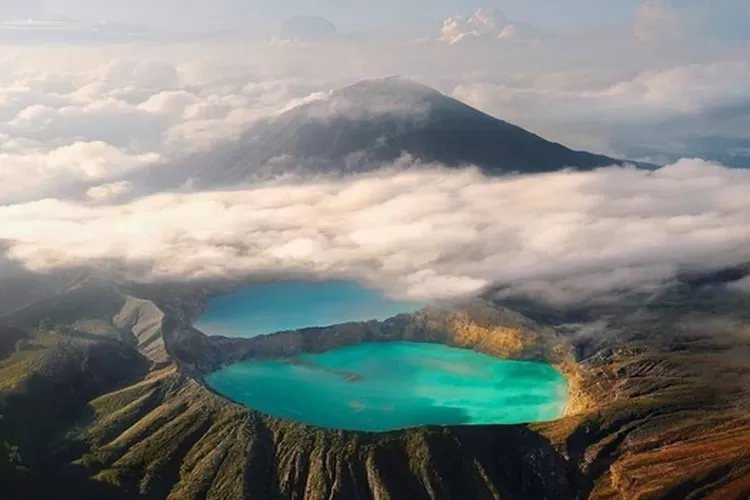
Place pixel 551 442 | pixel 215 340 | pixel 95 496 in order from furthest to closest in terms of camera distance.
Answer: pixel 215 340 < pixel 551 442 < pixel 95 496

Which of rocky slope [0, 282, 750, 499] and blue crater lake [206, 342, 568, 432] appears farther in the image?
blue crater lake [206, 342, 568, 432]

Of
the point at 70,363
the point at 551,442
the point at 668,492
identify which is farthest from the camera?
the point at 70,363

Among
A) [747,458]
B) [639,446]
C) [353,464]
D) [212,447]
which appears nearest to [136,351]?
[212,447]

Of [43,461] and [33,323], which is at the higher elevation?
[33,323]

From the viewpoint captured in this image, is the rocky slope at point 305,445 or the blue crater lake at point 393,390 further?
the blue crater lake at point 393,390

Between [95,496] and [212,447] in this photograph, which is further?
[212,447]

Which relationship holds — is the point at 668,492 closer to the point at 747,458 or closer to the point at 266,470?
the point at 747,458

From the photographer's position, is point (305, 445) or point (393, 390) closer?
point (305, 445)

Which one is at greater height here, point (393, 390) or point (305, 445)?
point (305, 445)
